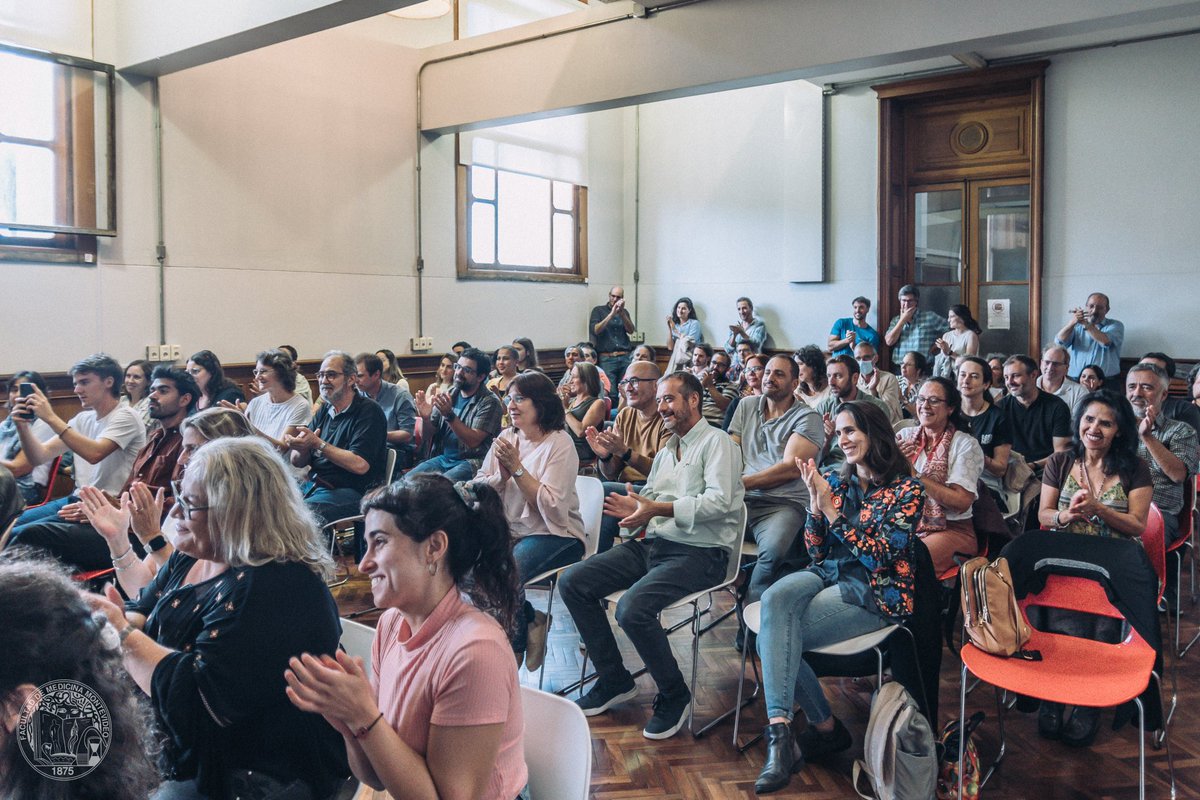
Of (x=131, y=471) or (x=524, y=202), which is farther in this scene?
(x=524, y=202)

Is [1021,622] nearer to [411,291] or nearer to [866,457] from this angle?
[866,457]

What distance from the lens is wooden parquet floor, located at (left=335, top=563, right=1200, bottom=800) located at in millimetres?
2699

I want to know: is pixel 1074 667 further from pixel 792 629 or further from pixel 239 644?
pixel 239 644

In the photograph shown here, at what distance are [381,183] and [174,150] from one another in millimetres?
1926

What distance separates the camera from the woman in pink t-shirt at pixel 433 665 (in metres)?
1.41

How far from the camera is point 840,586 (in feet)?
9.43

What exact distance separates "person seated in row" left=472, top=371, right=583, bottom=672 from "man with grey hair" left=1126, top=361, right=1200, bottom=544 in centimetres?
244

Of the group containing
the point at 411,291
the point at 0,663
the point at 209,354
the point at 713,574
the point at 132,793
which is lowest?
the point at 713,574

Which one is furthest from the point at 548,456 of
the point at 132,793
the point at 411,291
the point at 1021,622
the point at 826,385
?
the point at 411,291

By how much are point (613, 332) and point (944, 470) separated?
281 inches

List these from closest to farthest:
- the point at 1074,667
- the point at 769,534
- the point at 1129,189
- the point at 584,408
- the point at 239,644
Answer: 1. the point at 239,644
2. the point at 1074,667
3. the point at 769,534
4. the point at 584,408
5. the point at 1129,189

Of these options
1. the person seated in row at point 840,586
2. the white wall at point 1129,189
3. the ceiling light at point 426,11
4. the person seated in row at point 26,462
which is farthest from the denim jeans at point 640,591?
the ceiling light at point 426,11

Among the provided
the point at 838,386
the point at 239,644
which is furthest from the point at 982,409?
the point at 239,644

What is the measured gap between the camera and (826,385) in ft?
16.6
